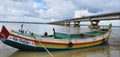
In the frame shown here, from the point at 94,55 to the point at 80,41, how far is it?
2183mm

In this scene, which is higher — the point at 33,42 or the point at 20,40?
the point at 20,40

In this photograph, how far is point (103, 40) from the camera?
763 inches

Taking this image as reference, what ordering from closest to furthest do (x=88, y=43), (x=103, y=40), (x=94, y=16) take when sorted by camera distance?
(x=88, y=43), (x=103, y=40), (x=94, y=16)

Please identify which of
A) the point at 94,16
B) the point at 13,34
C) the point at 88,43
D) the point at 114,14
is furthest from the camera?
the point at 94,16

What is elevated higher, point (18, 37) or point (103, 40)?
point (18, 37)

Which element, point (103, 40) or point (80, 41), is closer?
point (80, 41)

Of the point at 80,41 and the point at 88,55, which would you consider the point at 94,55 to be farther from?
the point at 80,41

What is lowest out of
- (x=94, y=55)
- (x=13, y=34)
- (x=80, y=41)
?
(x=94, y=55)

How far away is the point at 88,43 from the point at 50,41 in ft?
15.7

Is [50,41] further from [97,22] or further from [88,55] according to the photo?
[97,22]

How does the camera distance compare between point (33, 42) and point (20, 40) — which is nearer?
point (20, 40)

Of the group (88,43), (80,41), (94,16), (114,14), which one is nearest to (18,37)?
(80,41)

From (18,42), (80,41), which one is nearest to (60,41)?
(80,41)

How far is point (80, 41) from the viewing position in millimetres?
15805
